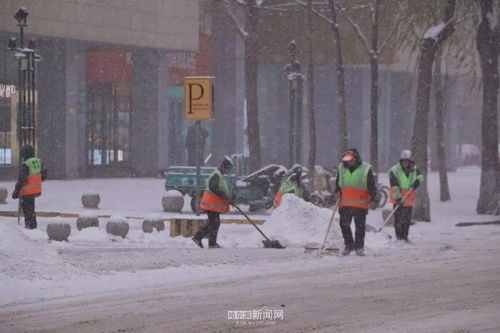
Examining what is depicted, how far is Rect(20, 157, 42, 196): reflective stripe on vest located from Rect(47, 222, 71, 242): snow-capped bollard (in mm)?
1508

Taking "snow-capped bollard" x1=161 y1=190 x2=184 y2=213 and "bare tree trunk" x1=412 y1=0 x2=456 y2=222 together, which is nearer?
"bare tree trunk" x1=412 y1=0 x2=456 y2=222

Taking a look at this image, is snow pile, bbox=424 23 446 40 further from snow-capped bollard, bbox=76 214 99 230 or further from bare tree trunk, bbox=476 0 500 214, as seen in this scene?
snow-capped bollard, bbox=76 214 99 230

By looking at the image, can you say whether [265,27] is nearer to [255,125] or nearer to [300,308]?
[255,125]

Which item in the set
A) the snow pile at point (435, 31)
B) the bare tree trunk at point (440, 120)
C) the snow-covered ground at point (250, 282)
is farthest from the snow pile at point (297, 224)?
the bare tree trunk at point (440, 120)

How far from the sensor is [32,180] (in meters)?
19.5

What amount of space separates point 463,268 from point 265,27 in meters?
41.8

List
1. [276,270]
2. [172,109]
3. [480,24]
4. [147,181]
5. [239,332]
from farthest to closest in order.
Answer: [172,109] → [147,181] → [480,24] → [276,270] → [239,332]

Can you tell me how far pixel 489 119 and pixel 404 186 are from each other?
9.09 metres

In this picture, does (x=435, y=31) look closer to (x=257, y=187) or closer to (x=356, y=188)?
(x=257, y=187)

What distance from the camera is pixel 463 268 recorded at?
1489 centimetres

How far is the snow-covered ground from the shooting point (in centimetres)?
1010

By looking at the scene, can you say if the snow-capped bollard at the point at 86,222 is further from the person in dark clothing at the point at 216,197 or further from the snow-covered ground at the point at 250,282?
the person in dark clothing at the point at 216,197

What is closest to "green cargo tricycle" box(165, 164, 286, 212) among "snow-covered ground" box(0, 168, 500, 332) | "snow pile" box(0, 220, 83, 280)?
"snow-covered ground" box(0, 168, 500, 332)

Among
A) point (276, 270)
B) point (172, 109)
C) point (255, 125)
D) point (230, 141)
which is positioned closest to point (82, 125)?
point (172, 109)
